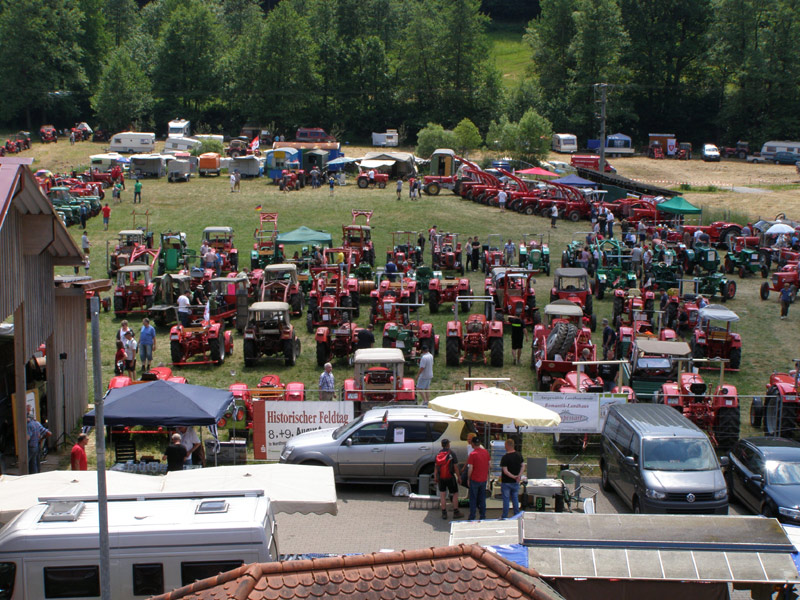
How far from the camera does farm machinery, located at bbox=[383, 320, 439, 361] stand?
20531 millimetres

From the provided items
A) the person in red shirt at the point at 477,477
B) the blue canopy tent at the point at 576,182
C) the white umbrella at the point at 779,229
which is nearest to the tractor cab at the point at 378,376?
the person in red shirt at the point at 477,477

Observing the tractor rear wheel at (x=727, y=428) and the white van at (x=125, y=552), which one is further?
the tractor rear wheel at (x=727, y=428)

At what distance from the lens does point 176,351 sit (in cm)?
2064

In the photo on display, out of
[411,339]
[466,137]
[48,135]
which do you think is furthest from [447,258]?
[48,135]

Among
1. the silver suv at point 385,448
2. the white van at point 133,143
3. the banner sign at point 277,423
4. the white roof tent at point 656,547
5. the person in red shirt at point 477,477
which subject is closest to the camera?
the white roof tent at point 656,547

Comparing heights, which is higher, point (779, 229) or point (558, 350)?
point (779, 229)

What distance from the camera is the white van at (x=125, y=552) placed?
891 cm

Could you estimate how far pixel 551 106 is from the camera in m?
74.8

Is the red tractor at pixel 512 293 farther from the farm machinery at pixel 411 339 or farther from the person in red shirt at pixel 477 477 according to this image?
the person in red shirt at pixel 477 477

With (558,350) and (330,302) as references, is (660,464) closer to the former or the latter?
(558,350)

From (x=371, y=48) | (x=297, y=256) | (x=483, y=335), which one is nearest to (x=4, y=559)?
(x=483, y=335)

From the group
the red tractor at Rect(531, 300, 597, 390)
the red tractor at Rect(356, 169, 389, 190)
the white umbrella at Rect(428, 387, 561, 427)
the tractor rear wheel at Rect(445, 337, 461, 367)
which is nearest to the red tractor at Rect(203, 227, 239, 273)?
the tractor rear wheel at Rect(445, 337, 461, 367)

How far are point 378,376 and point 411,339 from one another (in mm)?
3182

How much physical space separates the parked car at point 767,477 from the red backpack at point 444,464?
14.0 ft
